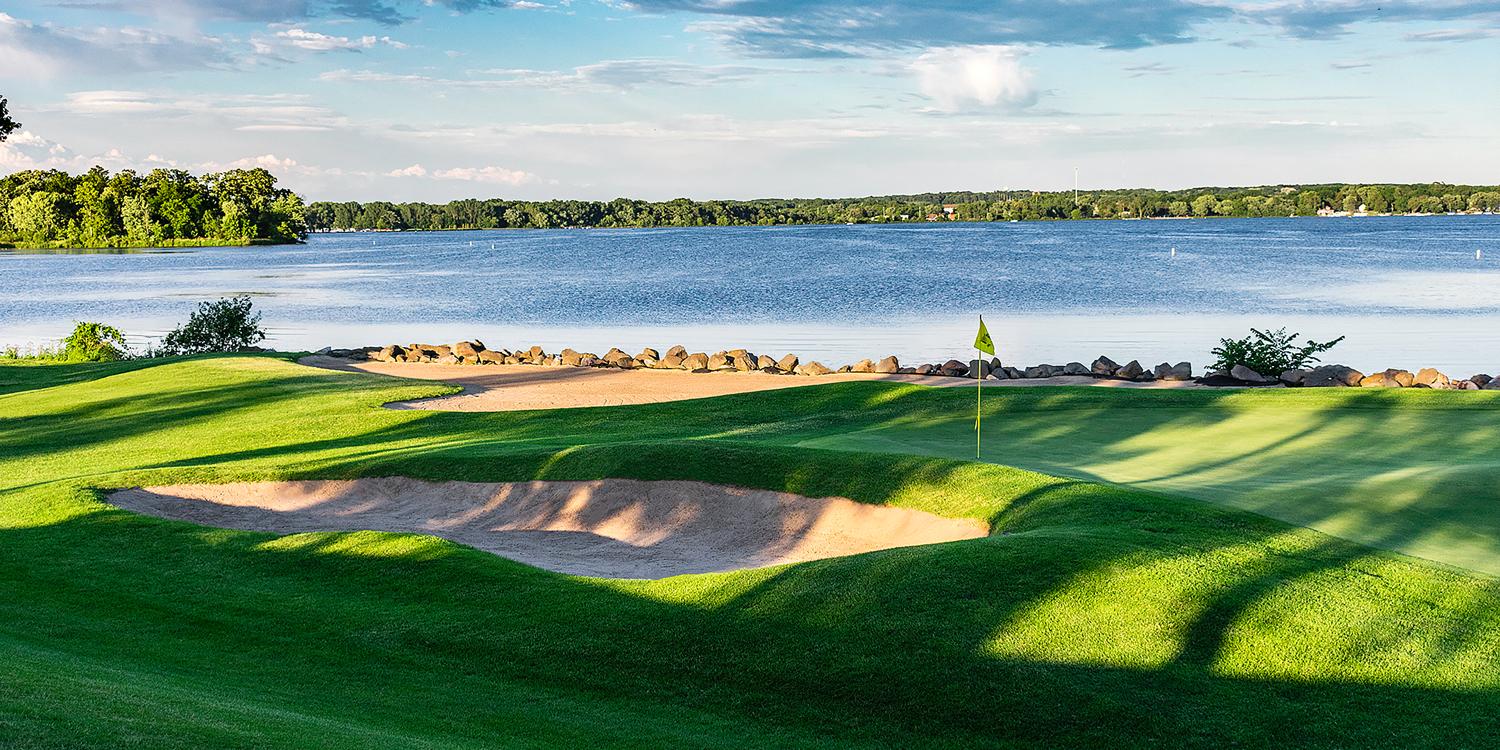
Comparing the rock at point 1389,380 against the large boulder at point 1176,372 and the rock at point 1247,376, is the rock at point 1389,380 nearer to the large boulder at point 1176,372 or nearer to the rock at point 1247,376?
the rock at point 1247,376

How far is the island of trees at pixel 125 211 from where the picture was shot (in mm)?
169875

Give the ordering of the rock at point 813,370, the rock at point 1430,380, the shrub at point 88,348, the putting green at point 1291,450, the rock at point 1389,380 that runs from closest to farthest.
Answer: the putting green at point 1291,450, the rock at point 1430,380, the rock at point 1389,380, the rock at point 813,370, the shrub at point 88,348

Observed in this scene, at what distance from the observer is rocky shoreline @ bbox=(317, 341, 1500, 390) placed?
29125 mm

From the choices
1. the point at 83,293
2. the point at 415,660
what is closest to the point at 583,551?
the point at 415,660

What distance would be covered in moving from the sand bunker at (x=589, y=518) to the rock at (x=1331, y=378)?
18.7 metres

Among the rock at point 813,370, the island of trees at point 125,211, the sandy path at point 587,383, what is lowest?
the rock at point 813,370

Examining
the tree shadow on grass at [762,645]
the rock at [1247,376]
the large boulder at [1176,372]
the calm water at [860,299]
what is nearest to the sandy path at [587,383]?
the rock at [1247,376]

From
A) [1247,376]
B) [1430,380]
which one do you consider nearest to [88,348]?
A: [1247,376]

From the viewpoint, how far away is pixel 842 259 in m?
113

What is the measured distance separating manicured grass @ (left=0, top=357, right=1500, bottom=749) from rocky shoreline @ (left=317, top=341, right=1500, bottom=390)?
1444 centimetres

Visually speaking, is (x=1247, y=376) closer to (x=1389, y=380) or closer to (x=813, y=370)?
(x=1389, y=380)

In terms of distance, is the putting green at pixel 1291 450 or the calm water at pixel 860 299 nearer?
the putting green at pixel 1291 450

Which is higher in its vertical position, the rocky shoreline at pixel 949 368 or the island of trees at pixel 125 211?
the island of trees at pixel 125 211

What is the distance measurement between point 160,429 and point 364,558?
12.7 m
